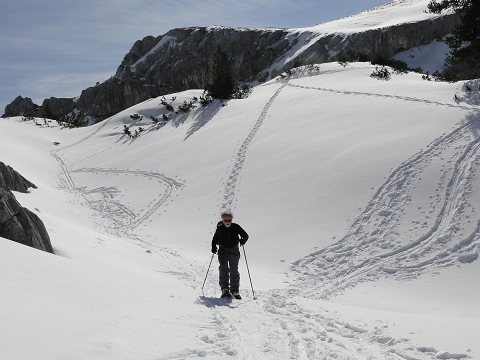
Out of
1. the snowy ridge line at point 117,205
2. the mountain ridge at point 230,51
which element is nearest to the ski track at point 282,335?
the snowy ridge line at point 117,205

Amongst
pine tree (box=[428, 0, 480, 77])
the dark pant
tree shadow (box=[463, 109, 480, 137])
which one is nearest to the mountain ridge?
pine tree (box=[428, 0, 480, 77])

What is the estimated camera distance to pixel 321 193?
12.1 meters

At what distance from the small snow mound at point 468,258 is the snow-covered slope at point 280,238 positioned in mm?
38

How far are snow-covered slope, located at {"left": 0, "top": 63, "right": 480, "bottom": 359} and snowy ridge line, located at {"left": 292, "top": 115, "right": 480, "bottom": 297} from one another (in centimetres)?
4

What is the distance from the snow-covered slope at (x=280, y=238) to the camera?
4.46 m

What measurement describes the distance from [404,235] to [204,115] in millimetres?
20288

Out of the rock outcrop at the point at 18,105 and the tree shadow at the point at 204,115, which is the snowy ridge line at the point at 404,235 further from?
the rock outcrop at the point at 18,105

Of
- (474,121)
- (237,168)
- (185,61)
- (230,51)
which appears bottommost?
(237,168)

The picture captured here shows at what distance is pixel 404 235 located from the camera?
9.13m

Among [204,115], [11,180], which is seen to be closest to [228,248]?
[11,180]

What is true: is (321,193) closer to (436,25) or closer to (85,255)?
(85,255)

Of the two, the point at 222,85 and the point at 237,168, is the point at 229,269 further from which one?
the point at 222,85

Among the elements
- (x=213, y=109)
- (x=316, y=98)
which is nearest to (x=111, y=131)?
(x=213, y=109)


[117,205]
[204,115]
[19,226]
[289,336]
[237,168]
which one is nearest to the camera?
[289,336]
